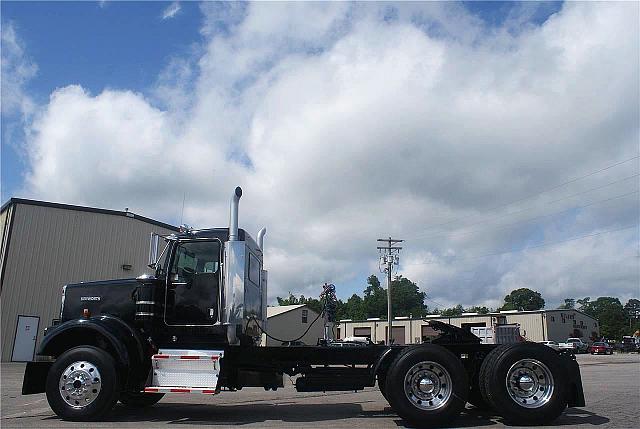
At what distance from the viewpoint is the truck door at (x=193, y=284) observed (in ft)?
30.3

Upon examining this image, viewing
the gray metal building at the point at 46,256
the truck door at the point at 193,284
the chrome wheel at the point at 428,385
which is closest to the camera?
the chrome wheel at the point at 428,385

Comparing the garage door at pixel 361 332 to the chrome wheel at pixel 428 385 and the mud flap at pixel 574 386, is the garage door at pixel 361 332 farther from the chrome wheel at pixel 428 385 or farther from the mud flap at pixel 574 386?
the chrome wheel at pixel 428 385

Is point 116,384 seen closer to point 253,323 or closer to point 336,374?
point 253,323

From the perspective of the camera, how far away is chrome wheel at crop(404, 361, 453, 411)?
8.39 m

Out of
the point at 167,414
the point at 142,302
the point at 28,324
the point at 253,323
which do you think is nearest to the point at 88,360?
the point at 142,302

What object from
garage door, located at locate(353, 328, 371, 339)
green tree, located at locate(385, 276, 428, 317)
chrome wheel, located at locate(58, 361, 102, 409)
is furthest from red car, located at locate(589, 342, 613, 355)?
green tree, located at locate(385, 276, 428, 317)

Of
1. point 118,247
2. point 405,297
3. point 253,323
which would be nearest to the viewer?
point 253,323

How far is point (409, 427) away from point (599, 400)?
5932 mm

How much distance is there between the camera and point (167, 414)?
9.80 meters

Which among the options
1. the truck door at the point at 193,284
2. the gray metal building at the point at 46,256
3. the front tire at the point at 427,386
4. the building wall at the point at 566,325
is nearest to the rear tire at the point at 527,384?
the front tire at the point at 427,386

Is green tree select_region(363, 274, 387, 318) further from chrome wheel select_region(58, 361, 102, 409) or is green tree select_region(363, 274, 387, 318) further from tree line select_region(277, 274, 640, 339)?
chrome wheel select_region(58, 361, 102, 409)

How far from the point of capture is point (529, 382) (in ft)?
27.9

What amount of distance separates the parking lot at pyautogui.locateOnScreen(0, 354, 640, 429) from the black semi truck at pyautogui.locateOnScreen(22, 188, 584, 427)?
0.47 meters

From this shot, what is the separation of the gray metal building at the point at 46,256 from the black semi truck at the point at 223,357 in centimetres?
2073
